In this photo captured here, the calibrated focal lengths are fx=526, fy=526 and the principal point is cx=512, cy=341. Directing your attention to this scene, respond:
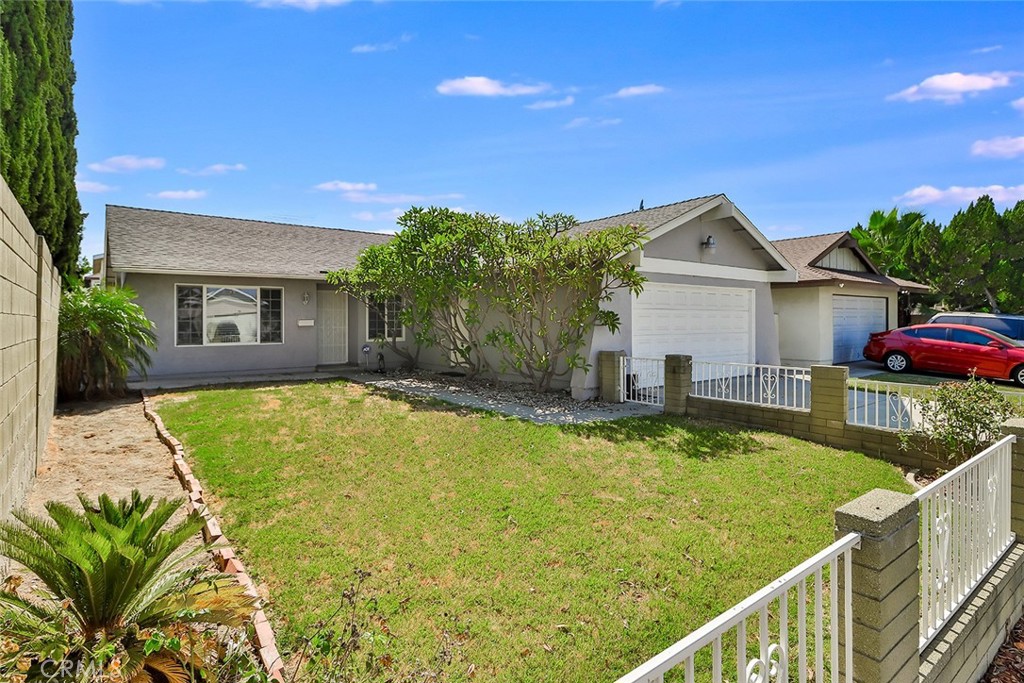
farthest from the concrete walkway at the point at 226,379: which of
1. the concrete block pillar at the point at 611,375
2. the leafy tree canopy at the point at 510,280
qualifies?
the concrete block pillar at the point at 611,375

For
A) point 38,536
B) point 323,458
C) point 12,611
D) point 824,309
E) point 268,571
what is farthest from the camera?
point 824,309

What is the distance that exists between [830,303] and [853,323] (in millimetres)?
2028

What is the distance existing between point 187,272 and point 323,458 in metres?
8.61

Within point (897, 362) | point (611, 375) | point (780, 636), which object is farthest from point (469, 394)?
point (897, 362)

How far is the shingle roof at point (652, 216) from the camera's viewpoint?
1165cm

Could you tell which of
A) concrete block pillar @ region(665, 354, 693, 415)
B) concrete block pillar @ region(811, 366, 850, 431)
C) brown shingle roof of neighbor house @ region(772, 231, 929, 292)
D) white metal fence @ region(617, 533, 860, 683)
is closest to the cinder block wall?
white metal fence @ region(617, 533, 860, 683)

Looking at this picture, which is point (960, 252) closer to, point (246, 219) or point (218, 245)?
point (246, 219)

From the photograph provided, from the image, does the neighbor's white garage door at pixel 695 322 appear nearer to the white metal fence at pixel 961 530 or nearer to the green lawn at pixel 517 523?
the green lawn at pixel 517 523

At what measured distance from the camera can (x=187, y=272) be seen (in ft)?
42.0

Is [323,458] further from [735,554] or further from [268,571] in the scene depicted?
[735,554]

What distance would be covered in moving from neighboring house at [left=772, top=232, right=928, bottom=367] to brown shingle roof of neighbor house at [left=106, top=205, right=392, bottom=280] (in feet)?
47.5

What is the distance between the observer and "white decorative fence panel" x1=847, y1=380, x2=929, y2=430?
722 cm

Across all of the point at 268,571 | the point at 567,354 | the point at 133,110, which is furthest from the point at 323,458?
the point at 133,110

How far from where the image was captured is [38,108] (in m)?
7.27
